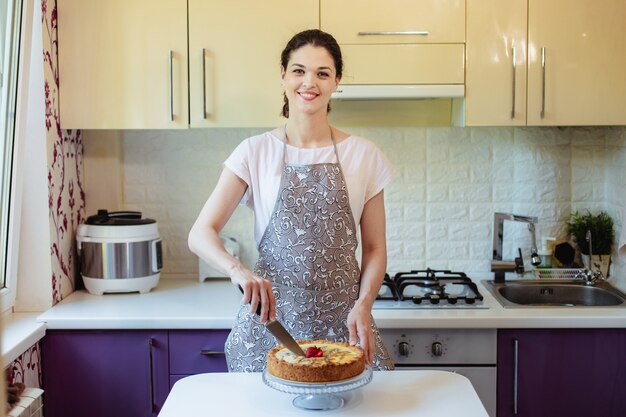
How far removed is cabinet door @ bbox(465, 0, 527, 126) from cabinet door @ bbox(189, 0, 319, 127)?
0.60 m

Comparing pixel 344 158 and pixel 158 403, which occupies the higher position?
pixel 344 158

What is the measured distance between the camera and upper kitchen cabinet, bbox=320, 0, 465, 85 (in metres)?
2.78

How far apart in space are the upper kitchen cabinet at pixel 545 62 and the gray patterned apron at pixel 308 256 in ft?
2.89

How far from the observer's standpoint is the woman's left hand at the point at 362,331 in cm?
181

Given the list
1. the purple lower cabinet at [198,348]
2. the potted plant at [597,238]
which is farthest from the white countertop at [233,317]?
the potted plant at [597,238]

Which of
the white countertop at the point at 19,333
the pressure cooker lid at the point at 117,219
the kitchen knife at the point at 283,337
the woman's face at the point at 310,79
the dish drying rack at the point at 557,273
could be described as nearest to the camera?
the kitchen knife at the point at 283,337

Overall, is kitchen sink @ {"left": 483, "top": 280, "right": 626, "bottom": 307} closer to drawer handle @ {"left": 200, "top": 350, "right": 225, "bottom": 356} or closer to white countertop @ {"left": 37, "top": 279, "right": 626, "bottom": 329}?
white countertop @ {"left": 37, "top": 279, "right": 626, "bottom": 329}

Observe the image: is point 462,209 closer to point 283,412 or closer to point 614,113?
point 614,113

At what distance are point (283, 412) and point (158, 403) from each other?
50.8 inches

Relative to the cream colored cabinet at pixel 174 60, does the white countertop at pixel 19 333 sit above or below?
below

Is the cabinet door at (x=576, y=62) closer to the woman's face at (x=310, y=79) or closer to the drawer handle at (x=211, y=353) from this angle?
the woman's face at (x=310, y=79)

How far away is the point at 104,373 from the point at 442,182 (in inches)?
61.9

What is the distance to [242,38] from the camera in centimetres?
280

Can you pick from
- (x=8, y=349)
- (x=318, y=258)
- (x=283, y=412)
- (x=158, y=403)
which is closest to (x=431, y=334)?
(x=318, y=258)
